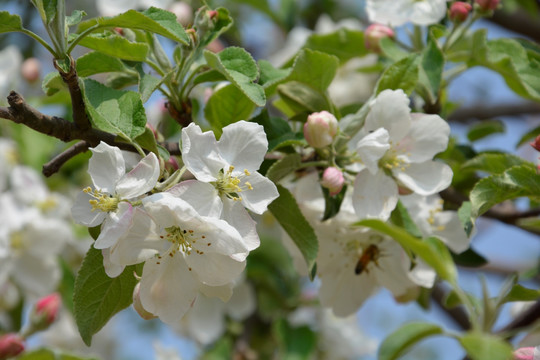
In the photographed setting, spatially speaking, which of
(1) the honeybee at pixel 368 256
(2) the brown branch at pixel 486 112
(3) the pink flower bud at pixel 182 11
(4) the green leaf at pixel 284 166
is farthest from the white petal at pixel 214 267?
(2) the brown branch at pixel 486 112

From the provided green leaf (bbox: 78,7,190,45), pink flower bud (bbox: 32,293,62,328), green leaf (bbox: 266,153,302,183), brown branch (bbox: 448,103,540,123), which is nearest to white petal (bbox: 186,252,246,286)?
green leaf (bbox: 266,153,302,183)

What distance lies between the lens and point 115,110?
1.14 m

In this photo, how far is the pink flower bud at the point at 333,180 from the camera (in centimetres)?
123

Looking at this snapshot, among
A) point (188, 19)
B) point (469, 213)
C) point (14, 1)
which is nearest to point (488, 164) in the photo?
point (469, 213)

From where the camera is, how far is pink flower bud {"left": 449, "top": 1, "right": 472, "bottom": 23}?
154cm

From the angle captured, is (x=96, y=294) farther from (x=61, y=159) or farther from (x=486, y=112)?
(x=486, y=112)

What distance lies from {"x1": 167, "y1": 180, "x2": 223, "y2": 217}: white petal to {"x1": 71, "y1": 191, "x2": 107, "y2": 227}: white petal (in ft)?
0.41

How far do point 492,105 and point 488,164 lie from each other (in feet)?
7.39

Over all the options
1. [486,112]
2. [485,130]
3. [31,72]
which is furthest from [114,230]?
[486,112]

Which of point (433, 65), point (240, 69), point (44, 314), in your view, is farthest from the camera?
point (44, 314)

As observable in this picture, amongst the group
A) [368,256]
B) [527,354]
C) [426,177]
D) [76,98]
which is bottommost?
[368,256]

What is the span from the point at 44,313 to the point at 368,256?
100cm

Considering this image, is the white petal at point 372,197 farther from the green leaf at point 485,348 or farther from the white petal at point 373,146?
Answer: the green leaf at point 485,348

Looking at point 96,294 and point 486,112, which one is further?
point 486,112
